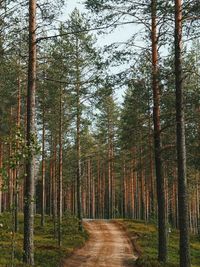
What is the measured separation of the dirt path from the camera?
712 inches

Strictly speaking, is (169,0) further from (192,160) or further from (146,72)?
(192,160)

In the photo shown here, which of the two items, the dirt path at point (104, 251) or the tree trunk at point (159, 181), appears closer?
the tree trunk at point (159, 181)

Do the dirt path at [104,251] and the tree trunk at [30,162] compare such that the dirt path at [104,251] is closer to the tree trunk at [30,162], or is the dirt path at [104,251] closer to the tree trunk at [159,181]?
the tree trunk at [159,181]

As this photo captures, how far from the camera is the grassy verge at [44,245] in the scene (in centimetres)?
1298

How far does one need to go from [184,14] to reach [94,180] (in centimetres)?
5919

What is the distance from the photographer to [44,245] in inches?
868

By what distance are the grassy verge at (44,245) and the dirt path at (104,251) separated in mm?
545

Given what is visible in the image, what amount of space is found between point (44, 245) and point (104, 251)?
313 centimetres

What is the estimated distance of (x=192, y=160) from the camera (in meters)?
22.6

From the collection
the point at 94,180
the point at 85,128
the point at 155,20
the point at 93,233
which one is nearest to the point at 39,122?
the point at 85,128

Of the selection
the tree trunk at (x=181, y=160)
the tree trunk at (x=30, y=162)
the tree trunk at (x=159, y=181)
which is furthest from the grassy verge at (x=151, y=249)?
the tree trunk at (x=30, y=162)

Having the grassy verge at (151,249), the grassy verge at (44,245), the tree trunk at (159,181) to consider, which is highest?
the tree trunk at (159,181)

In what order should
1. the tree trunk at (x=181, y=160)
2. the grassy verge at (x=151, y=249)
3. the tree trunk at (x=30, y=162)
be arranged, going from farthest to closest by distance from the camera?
the grassy verge at (x=151, y=249)
the tree trunk at (x=30, y=162)
the tree trunk at (x=181, y=160)

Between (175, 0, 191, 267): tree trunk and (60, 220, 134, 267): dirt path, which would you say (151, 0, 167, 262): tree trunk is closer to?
(60, 220, 134, 267): dirt path
